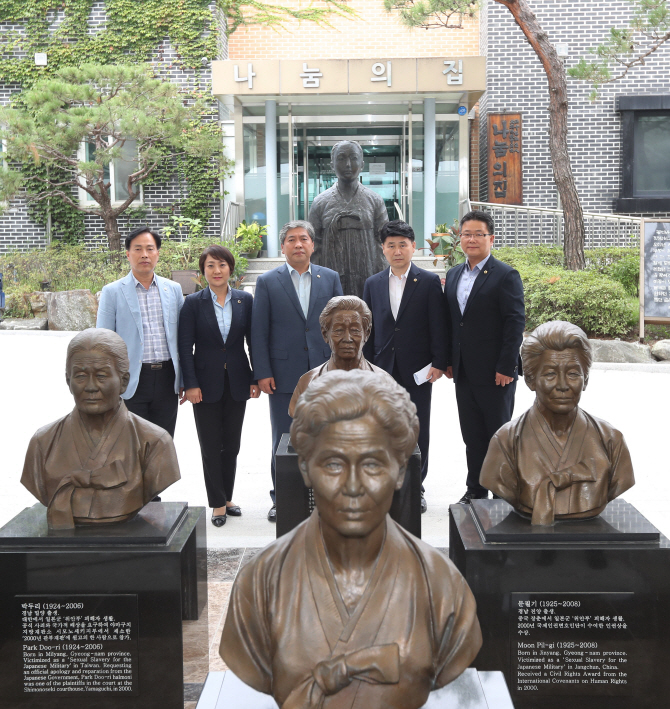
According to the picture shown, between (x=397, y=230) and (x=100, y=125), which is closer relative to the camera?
(x=397, y=230)

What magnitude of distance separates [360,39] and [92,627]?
54.9 ft

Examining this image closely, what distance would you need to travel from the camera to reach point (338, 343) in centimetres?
351

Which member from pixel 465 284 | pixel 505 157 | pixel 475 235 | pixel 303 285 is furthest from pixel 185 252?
pixel 475 235

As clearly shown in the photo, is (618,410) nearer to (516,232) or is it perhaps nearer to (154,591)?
(154,591)

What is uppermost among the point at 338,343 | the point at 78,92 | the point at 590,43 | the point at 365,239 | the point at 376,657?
the point at 590,43

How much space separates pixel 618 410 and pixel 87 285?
9145mm

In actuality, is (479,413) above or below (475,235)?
below

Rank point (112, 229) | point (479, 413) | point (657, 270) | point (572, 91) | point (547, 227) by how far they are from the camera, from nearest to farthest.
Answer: point (479, 413) < point (657, 270) < point (112, 229) < point (547, 227) < point (572, 91)

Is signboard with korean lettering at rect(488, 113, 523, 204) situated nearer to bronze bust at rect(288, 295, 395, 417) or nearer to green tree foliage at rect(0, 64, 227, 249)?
green tree foliage at rect(0, 64, 227, 249)

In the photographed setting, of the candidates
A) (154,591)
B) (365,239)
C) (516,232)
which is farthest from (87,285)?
(154,591)

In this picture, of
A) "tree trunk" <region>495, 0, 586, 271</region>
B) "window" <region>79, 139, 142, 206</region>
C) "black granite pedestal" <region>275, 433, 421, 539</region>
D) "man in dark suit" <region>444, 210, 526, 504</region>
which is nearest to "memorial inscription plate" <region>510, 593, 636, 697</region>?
"black granite pedestal" <region>275, 433, 421, 539</region>

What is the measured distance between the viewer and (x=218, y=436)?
14.7 feet

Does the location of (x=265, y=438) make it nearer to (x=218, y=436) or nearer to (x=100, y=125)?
(x=218, y=436)

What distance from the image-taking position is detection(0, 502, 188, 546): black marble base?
2.83 m
